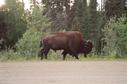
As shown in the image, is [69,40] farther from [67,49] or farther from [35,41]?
[35,41]

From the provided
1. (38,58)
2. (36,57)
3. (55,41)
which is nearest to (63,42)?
(55,41)

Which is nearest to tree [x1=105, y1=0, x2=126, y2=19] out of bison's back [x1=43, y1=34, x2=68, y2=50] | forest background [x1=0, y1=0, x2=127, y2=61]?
forest background [x1=0, y1=0, x2=127, y2=61]

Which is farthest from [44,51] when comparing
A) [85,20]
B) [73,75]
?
[85,20]

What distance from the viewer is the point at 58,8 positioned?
67.4 m

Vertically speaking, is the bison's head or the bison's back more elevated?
the bison's back

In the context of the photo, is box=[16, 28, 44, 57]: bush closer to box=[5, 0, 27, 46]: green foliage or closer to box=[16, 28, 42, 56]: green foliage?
box=[16, 28, 42, 56]: green foliage

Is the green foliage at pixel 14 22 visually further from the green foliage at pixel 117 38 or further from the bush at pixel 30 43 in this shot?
the green foliage at pixel 117 38

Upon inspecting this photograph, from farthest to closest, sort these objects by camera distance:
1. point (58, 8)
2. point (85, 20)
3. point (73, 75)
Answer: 1. point (58, 8)
2. point (85, 20)
3. point (73, 75)

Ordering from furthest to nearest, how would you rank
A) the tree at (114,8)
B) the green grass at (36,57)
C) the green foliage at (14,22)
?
the tree at (114,8), the green foliage at (14,22), the green grass at (36,57)

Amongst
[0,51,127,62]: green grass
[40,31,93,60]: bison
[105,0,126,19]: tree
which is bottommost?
[0,51,127,62]: green grass

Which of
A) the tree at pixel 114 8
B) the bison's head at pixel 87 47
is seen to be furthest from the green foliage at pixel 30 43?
the tree at pixel 114 8

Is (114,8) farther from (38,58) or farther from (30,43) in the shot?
(38,58)

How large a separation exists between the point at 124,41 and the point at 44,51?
5.83 metres

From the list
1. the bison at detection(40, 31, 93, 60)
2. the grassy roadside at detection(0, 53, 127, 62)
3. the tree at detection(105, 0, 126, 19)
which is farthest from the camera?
the tree at detection(105, 0, 126, 19)
